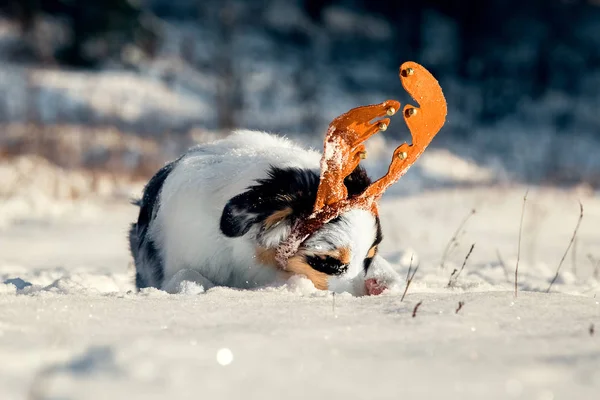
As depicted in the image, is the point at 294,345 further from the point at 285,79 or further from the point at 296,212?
the point at 285,79

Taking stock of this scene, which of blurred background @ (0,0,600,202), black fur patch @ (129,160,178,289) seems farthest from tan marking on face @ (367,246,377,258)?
blurred background @ (0,0,600,202)

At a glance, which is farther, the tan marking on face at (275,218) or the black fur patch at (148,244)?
the black fur patch at (148,244)

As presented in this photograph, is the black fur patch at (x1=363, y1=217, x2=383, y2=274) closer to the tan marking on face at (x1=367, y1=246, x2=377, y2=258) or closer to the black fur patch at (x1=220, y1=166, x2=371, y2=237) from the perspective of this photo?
the tan marking on face at (x1=367, y1=246, x2=377, y2=258)

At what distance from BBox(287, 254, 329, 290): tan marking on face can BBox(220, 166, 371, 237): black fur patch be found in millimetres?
204

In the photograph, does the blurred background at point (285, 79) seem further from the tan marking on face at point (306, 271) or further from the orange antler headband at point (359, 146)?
the orange antler headband at point (359, 146)

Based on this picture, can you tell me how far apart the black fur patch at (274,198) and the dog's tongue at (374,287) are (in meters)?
0.41

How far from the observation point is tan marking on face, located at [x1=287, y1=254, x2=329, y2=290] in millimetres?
3086

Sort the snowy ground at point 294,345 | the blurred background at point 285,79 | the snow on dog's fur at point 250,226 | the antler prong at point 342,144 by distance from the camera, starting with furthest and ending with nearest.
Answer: the blurred background at point 285,79, the snow on dog's fur at point 250,226, the antler prong at point 342,144, the snowy ground at point 294,345

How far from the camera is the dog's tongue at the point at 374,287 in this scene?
3.04 m

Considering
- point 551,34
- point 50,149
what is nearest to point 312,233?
point 50,149

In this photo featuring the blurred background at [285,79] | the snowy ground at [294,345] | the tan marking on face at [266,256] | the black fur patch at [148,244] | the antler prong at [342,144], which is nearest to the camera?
the snowy ground at [294,345]

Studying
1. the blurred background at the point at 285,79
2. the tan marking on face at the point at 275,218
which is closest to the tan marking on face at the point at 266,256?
the tan marking on face at the point at 275,218

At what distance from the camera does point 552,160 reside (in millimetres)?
16453

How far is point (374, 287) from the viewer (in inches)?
120
